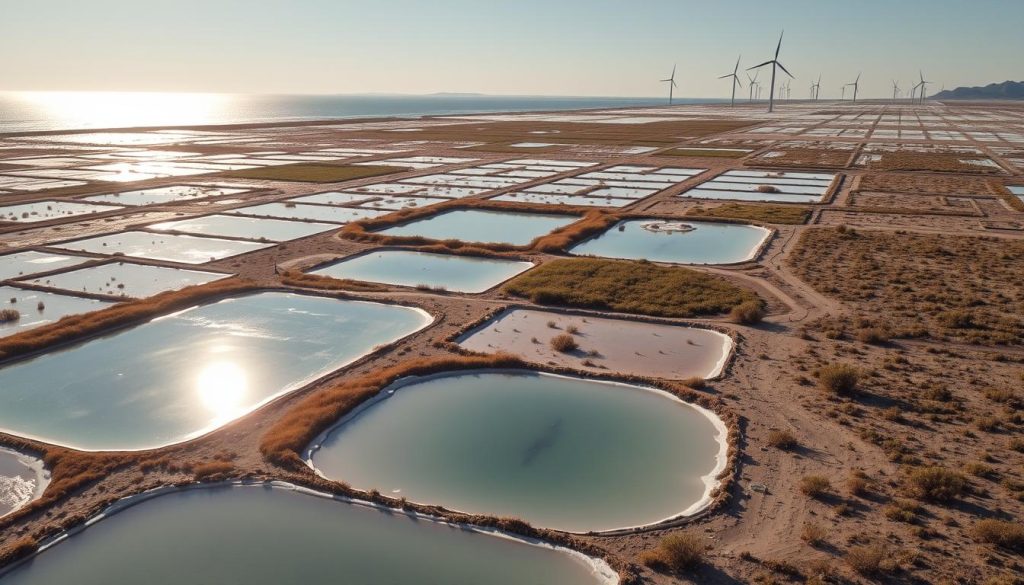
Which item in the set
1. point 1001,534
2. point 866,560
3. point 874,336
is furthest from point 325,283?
point 1001,534

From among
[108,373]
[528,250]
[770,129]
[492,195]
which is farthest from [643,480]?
[770,129]

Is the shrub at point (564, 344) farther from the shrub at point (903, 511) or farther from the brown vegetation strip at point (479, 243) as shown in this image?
the brown vegetation strip at point (479, 243)

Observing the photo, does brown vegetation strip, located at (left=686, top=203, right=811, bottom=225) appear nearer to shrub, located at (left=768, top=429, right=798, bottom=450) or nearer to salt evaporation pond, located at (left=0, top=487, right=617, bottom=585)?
shrub, located at (left=768, top=429, right=798, bottom=450)

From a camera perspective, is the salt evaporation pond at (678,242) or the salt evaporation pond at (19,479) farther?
the salt evaporation pond at (678,242)

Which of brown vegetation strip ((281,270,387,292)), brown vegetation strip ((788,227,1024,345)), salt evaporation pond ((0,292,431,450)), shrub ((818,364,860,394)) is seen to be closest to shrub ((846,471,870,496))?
shrub ((818,364,860,394))

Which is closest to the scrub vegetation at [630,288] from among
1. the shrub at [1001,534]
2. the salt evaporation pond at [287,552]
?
the shrub at [1001,534]

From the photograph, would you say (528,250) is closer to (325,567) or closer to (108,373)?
(108,373)

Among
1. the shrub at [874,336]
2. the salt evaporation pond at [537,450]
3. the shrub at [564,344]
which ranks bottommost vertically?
the salt evaporation pond at [537,450]
